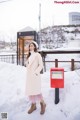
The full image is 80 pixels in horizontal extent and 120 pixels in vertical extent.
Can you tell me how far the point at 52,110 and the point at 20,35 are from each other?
312cm

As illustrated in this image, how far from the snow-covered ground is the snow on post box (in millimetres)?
285

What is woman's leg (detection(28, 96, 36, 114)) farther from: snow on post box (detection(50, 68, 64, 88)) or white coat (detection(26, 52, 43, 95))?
snow on post box (detection(50, 68, 64, 88))

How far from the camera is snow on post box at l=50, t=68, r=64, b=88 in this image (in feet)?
11.6

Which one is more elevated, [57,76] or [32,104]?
[57,76]

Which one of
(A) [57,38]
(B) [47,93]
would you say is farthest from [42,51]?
(B) [47,93]

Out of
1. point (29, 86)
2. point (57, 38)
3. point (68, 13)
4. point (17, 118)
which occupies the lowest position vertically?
point (17, 118)

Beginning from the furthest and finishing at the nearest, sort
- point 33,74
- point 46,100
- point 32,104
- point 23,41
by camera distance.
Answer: point 23,41, point 46,100, point 32,104, point 33,74

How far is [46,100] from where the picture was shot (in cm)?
380

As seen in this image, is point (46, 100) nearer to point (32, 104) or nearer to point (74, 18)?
point (32, 104)

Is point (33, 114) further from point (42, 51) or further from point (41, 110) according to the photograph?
point (42, 51)

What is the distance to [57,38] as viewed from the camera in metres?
4.42

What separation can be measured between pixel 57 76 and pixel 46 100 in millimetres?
411

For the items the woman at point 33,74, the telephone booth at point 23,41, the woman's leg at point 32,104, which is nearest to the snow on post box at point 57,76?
the woman at point 33,74

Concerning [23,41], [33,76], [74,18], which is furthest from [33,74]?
[23,41]
